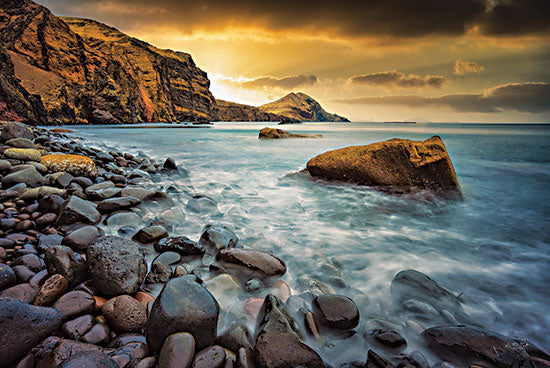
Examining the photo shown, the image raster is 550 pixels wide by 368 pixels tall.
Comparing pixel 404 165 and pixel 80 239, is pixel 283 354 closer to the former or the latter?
pixel 80 239

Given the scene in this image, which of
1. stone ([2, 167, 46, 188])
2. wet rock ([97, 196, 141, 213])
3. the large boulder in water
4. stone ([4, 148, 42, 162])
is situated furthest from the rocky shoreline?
the large boulder in water

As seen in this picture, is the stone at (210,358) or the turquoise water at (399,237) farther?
the turquoise water at (399,237)

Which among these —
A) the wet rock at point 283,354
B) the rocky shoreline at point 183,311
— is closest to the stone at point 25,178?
the rocky shoreline at point 183,311

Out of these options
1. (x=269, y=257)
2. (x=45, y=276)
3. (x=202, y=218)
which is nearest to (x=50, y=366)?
(x=45, y=276)

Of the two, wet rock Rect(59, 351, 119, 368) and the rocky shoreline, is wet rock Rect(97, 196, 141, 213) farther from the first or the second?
wet rock Rect(59, 351, 119, 368)

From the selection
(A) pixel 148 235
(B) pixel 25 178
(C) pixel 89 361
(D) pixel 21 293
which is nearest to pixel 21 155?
(B) pixel 25 178

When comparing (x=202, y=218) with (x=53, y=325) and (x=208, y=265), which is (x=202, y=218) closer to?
(x=208, y=265)

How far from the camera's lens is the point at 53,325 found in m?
1.27

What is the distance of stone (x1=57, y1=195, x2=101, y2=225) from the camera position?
8.59 ft

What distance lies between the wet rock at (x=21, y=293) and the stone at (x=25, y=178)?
2.74m

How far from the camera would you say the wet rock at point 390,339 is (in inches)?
60.1

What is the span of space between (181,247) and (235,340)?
51.7 inches

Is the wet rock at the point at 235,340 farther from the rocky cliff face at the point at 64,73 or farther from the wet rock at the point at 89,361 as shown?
the rocky cliff face at the point at 64,73

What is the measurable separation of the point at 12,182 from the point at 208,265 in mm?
3319
